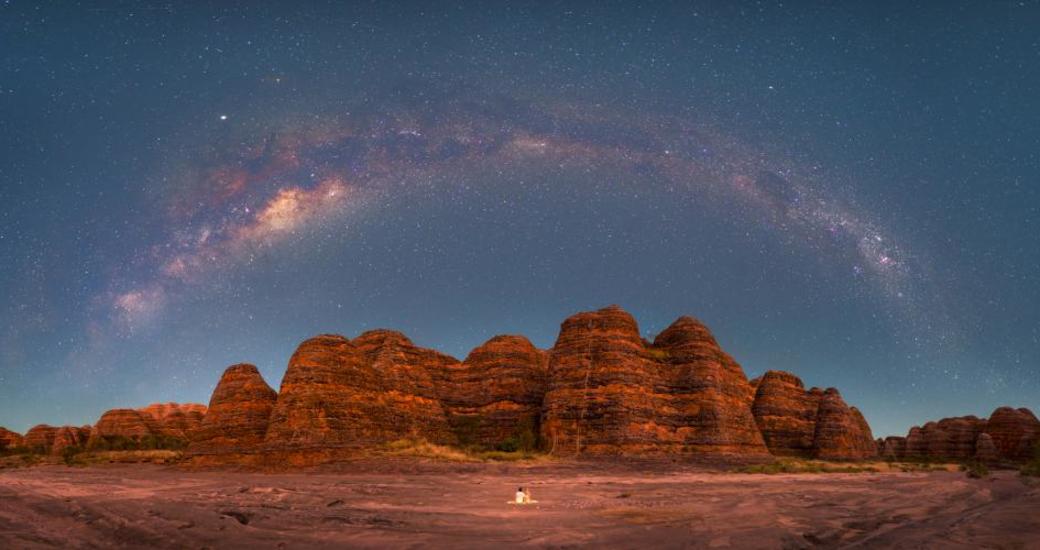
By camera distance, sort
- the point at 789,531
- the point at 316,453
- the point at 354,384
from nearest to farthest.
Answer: the point at 789,531 → the point at 316,453 → the point at 354,384

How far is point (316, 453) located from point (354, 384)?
649 centimetres

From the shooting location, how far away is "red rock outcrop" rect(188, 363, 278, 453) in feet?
126

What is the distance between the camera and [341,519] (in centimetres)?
930

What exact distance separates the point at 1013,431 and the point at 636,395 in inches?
2382

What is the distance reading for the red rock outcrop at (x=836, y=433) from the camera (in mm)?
51656

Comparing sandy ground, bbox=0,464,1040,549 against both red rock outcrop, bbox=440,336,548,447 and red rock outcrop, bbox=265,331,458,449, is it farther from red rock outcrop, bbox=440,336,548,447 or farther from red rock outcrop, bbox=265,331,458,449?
red rock outcrop, bbox=440,336,548,447

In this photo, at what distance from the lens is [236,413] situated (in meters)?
40.0

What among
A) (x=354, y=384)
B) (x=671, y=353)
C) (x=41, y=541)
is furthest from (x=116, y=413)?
(x=41, y=541)

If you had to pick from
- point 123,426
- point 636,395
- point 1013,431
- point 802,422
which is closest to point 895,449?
point 1013,431

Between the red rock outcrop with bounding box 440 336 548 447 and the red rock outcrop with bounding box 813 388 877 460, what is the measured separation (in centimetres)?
3146

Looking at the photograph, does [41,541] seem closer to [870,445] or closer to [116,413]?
[870,445]

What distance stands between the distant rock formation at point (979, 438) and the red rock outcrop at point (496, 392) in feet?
188

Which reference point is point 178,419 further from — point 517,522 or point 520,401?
point 517,522

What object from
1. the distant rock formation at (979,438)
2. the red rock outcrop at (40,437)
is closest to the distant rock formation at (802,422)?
the distant rock formation at (979,438)
